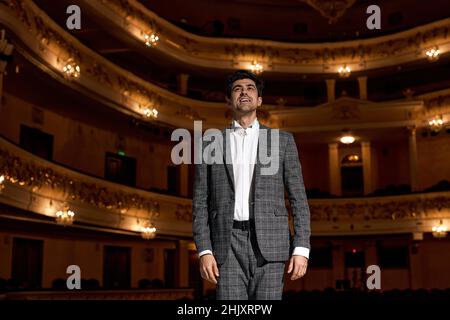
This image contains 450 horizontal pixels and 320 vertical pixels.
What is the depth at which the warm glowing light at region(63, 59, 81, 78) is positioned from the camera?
17.7m

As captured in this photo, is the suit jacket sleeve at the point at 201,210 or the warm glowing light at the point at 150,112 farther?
the warm glowing light at the point at 150,112

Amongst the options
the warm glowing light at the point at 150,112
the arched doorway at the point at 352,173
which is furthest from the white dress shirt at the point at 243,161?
the arched doorway at the point at 352,173

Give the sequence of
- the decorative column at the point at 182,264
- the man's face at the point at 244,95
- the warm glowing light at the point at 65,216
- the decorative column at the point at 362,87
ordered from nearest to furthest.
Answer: the man's face at the point at 244,95
the warm glowing light at the point at 65,216
the decorative column at the point at 182,264
the decorative column at the point at 362,87

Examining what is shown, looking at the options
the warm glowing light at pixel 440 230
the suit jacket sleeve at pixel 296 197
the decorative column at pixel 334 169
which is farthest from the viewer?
the decorative column at pixel 334 169

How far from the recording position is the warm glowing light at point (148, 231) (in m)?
21.0

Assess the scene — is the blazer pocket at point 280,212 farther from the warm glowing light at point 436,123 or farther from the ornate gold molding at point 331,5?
the ornate gold molding at point 331,5

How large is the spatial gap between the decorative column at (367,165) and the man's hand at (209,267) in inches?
919

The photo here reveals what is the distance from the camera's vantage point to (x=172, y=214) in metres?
22.5

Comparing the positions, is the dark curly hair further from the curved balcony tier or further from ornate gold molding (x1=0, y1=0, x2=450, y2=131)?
ornate gold molding (x1=0, y1=0, x2=450, y2=131)

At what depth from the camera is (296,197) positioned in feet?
12.5

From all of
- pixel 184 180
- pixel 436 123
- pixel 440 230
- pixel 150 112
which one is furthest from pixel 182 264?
pixel 436 123
